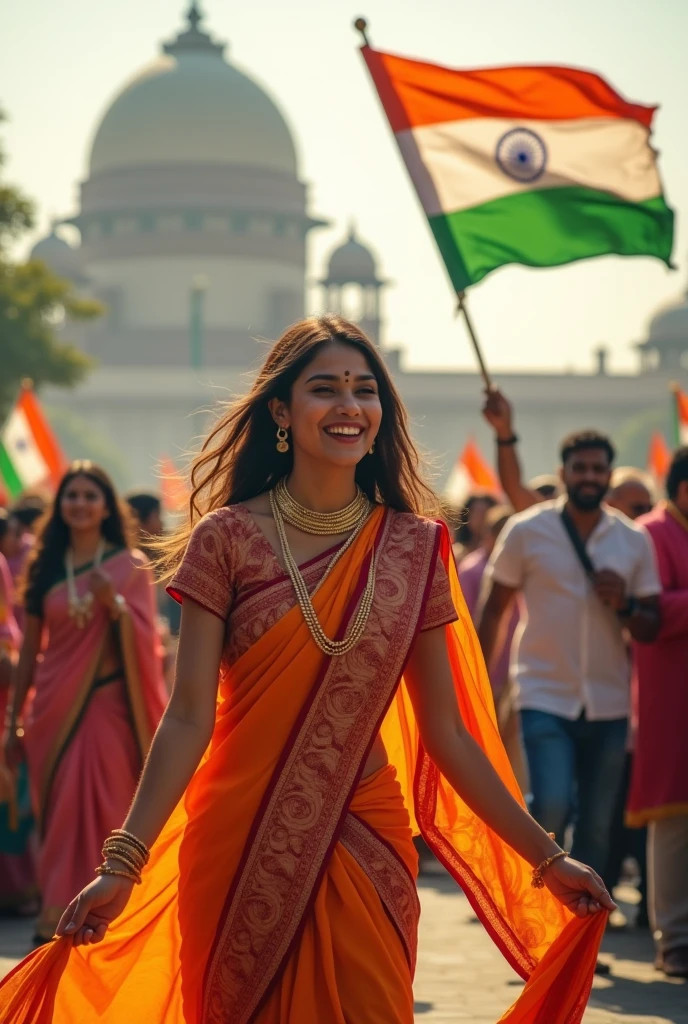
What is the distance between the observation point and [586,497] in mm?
6371

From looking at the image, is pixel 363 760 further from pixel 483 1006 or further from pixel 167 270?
pixel 167 270

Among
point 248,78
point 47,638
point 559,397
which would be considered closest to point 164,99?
point 248,78

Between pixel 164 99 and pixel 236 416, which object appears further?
pixel 164 99

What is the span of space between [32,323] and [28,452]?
15.9 metres

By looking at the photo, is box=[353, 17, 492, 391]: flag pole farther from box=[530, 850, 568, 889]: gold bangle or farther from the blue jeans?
box=[530, 850, 568, 889]: gold bangle

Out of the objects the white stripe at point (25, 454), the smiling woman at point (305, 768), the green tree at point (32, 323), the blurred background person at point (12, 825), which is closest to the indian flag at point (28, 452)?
the white stripe at point (25, 454)

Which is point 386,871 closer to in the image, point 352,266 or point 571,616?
point 571,616

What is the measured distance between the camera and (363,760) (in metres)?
3.40

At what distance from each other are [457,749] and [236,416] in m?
0.67

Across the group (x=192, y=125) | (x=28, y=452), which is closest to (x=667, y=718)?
(x=28, y=452)

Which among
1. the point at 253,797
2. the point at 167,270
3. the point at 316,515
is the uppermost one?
the point at 167,270

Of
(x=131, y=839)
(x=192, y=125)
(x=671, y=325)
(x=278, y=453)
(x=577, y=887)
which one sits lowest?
(x=577, y=887)

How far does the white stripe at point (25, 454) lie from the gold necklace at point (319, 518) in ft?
34.6

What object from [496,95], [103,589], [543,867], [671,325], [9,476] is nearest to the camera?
[543,867]
